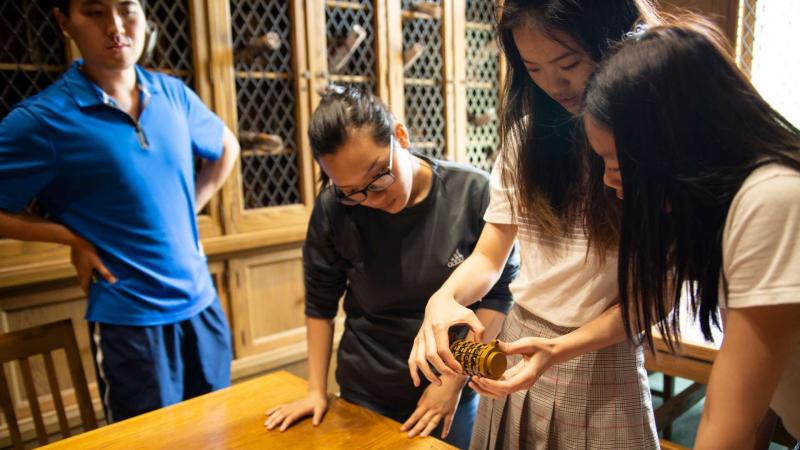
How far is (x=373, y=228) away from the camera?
134 centimetres

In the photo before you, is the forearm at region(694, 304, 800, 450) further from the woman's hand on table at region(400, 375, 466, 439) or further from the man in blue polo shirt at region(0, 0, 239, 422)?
the man in blue polo shirt at region(0, 0, 239, 422)

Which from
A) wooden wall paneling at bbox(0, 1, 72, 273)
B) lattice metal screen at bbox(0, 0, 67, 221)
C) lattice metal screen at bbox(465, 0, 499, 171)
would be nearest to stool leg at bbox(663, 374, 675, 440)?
lattice metal screen at bbox(465, 0, 499, 171)

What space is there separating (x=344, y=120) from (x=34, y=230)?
1.09 metres

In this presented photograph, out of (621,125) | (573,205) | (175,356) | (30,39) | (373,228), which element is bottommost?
(175,356)

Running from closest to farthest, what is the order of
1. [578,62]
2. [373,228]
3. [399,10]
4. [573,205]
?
[578,62] → [573,205] → [373,228] → [399,10]

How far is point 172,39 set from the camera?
2.44 m

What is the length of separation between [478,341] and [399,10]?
248cm

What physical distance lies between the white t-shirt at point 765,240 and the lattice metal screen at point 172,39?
2331 mm

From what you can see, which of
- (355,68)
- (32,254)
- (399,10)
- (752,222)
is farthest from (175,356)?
(399,10)

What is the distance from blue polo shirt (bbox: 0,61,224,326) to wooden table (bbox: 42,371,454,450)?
54cm

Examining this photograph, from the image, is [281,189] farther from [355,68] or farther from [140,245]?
[140,245]

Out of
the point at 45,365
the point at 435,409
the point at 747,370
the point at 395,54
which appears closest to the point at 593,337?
the point at 747,370

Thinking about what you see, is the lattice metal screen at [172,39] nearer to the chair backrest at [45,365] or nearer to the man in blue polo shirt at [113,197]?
the man in blue polo shirt at [113,197]

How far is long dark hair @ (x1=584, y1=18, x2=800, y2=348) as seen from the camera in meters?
0.64
